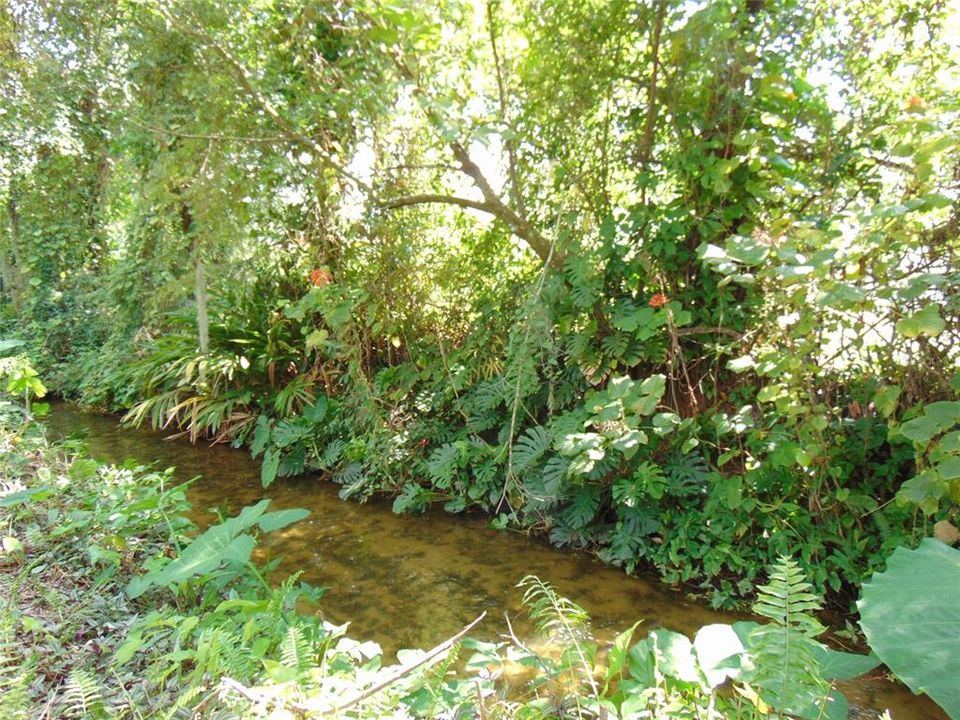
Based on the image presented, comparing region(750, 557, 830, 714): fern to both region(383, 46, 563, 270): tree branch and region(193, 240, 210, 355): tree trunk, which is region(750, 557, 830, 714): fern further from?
region(193, 240, 210, 355): tree trunk

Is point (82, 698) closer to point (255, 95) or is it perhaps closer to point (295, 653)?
point (295, 653)

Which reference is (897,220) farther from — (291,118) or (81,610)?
(291,118)

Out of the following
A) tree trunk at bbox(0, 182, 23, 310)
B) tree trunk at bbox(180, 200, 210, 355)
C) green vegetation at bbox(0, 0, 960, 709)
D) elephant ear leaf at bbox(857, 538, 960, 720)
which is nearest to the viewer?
elephant ear leaf at bbox(857, 538, 960, 720)

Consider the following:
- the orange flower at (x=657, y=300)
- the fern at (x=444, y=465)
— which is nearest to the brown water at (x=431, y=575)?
the fern at (x=444, y=465)

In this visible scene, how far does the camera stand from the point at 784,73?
3207mm

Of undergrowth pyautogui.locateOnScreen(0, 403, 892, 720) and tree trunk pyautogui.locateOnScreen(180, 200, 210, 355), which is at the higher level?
tree trunk pyautogui.locateOnScreen(180, 200, 210, 355)

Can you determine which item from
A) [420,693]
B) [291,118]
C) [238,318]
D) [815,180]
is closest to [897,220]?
[815,180]

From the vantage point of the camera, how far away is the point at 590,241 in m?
3.89

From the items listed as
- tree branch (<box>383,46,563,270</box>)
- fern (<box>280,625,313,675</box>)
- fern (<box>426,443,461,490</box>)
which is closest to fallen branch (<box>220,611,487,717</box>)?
fern (<box>280,625,313,675</box>)

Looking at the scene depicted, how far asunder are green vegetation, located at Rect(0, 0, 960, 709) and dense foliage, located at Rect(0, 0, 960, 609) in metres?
0.02

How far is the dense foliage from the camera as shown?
2.83 m

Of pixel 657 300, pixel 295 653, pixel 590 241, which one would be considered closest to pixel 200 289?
pixel 590 241

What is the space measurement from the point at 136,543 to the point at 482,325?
287 centimetres

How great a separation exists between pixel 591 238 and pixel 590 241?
0.03m
